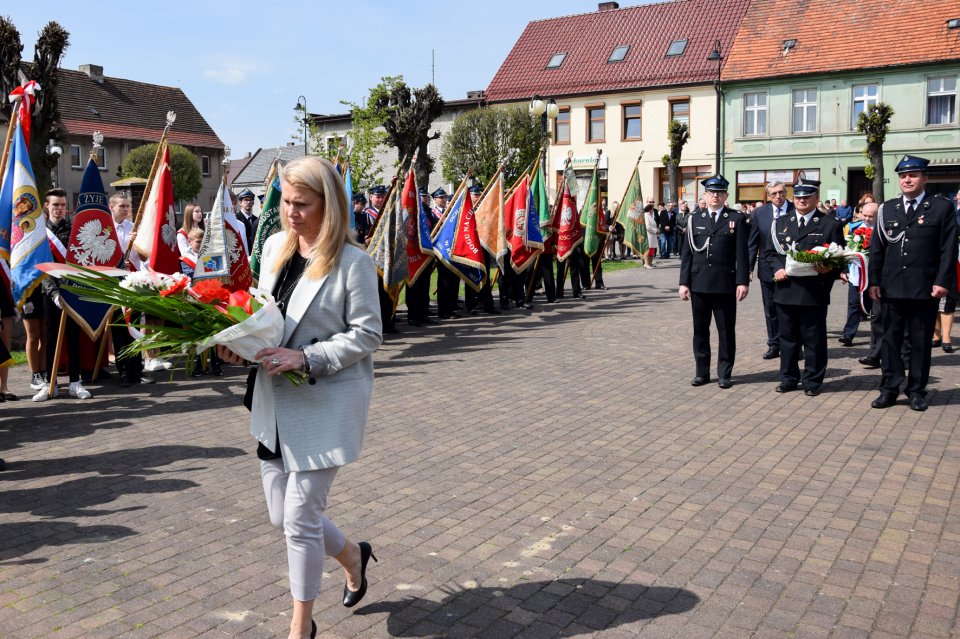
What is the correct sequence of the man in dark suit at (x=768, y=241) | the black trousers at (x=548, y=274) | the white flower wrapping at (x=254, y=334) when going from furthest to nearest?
the black trousers at (x=548, y=274) → the man in dark suit at (x=768, y=241) → the white flower wrapping at (x=254, y=334)

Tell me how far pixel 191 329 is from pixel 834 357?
30.9ft

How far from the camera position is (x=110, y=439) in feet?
24.6

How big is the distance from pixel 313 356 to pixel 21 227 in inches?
259

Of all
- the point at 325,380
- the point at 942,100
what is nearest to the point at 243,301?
the point at 325,380

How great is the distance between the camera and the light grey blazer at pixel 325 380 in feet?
11.8

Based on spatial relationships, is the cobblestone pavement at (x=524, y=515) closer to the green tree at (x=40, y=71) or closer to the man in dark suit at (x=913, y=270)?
the man in dark suit at (x=913, y=270)

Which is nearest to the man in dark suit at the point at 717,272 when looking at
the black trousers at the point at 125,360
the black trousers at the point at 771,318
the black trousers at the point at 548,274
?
the black trousers at the point at 771,318

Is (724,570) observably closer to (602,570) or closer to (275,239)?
(602,570)

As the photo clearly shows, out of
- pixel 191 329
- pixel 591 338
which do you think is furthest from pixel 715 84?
pixel 191 329

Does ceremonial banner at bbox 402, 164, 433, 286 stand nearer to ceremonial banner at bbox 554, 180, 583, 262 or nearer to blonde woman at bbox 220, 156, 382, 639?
ceremonial banner at bbox 554, 180, 583, 262

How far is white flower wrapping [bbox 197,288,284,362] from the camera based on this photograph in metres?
3.37

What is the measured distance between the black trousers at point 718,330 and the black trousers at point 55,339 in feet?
20.8

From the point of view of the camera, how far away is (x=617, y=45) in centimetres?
4906

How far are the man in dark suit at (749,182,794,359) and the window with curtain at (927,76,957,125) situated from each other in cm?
3329
